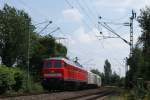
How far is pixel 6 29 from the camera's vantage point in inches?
3216

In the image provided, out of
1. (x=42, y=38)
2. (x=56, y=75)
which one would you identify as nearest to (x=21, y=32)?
(x=42, y=38)

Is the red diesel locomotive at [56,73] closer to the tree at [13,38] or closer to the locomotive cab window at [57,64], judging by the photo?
the locomotive cab window at [57,64]

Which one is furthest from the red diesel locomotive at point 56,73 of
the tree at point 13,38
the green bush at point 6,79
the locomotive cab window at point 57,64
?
the tree at point 13,38

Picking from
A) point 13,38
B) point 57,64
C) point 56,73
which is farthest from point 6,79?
point 13,38

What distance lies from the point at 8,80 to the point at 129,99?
57.3 ft

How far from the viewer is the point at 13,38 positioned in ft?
269

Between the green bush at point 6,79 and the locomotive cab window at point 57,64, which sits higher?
the locomotive cab window at point 57,64

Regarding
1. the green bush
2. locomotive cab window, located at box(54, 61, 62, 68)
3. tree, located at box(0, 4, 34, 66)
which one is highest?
tree, located at box(0, 4, 34, 66)

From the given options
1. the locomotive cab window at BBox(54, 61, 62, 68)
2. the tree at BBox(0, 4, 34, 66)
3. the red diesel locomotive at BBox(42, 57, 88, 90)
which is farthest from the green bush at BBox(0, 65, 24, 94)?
the tree at BBox(0, 4, 34, 66)

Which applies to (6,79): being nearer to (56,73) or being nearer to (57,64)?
(56,73)

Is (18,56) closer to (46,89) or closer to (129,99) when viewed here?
(46,89)

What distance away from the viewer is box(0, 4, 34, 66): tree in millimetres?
80000

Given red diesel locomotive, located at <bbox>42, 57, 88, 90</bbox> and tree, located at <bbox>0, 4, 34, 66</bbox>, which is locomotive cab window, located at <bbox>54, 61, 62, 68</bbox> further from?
tree, located at <bbox>0, 4, 34, 66</bbox>

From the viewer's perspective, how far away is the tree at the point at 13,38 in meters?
80.0
